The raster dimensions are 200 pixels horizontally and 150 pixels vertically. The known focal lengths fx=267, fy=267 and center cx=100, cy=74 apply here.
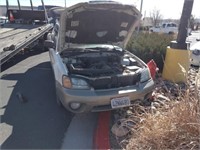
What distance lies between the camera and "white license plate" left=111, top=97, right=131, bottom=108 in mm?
4211

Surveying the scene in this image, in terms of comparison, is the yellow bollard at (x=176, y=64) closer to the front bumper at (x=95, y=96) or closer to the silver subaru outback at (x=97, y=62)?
the silver subaru outback at (x=97, y=62)

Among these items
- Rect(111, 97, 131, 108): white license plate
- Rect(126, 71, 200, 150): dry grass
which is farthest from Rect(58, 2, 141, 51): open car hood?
Rect(126, 71, 200, 150): dry grass

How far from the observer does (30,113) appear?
4.91m

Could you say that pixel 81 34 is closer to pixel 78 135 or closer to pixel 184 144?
pixel 78 135

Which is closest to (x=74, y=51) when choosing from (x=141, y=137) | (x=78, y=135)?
(x=78, y=135)

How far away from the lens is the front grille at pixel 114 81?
168 inches

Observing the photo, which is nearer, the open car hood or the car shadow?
the car shadow

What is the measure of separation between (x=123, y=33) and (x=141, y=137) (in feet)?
11.9

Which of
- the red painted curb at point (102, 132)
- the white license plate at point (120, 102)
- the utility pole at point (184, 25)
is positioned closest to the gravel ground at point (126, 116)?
the red painted curb at point (102, 132)

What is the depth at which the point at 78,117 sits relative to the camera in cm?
479

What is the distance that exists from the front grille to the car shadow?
88cm

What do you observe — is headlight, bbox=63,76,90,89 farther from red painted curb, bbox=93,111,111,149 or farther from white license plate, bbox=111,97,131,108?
red painted curb, bbox=93,111,111,149

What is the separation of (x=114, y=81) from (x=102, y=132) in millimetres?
843

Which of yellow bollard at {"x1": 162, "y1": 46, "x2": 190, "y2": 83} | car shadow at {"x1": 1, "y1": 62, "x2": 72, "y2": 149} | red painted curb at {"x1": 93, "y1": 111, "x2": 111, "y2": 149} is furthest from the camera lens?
yellow bollard at {"x1": 162, "y1": 46, "x2": 190, "y2": 83}
